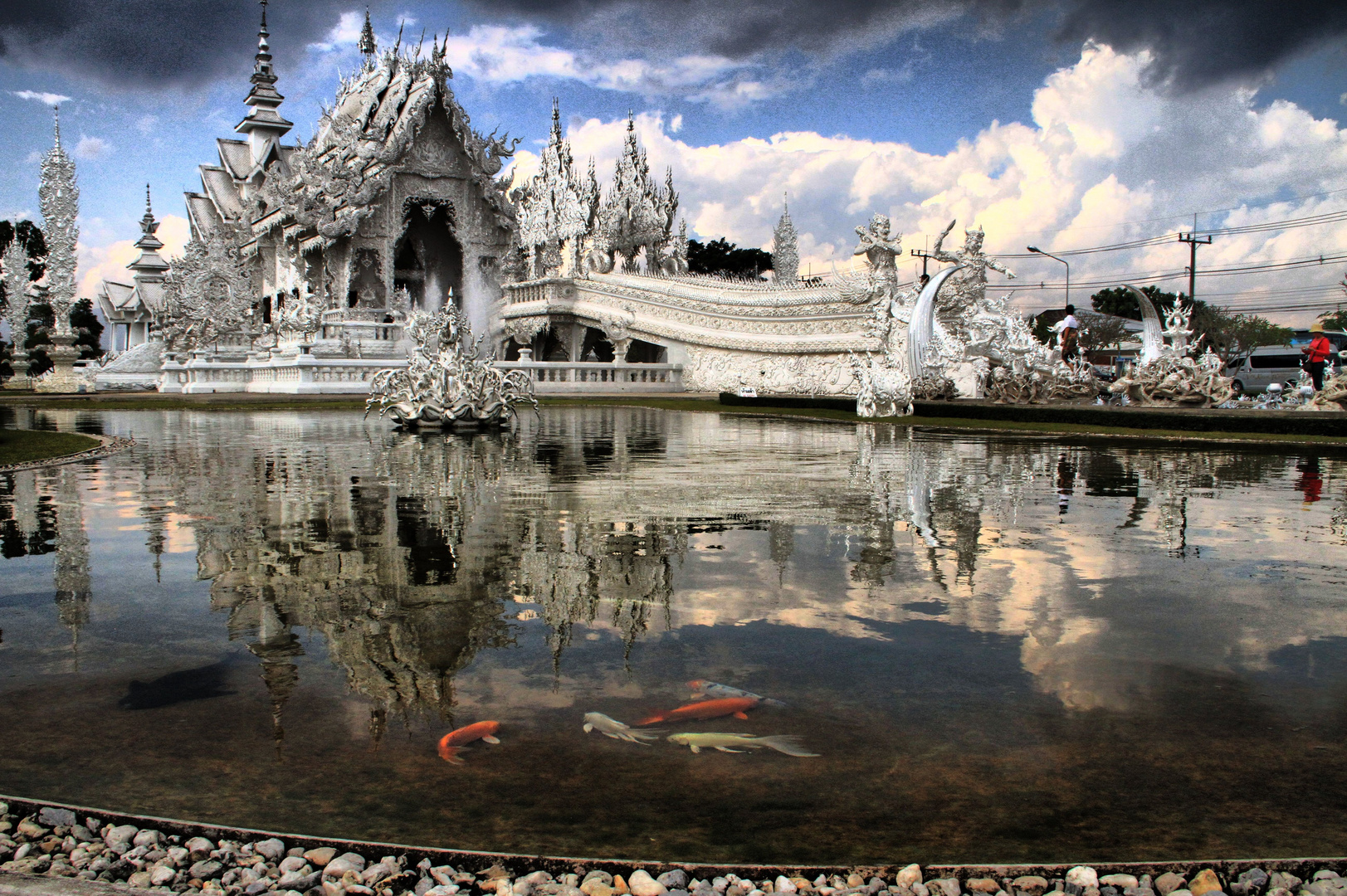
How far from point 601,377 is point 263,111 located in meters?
33.1

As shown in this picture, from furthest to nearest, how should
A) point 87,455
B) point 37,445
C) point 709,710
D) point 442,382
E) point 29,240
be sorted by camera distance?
1. point 29,240
2. point 442,382
3. point 37,445
4. point 87,455
5. point 709,710

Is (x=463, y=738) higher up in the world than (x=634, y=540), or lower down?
lower down

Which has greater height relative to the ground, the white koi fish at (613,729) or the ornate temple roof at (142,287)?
the ornate temple roof at (142,287)

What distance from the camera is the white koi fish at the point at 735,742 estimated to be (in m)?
3.28

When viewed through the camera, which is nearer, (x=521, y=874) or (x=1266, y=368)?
(x=521, y=874)

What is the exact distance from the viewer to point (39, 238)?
6662 centimetres

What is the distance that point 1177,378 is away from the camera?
22438 mm

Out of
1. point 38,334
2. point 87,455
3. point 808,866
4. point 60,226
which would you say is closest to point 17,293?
point 60,226

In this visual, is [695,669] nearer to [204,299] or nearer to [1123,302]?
[204,299]

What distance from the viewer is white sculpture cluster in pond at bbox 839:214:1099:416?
22.7 metres

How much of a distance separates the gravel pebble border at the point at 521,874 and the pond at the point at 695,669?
3.6 inches

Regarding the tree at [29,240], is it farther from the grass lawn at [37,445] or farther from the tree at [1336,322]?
the tree at [1336,322]

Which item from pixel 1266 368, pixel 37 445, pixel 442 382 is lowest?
pixel 37 445

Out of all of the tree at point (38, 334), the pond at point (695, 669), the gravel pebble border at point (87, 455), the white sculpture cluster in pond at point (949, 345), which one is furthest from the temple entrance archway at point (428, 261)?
the pond at point (695, 669)
